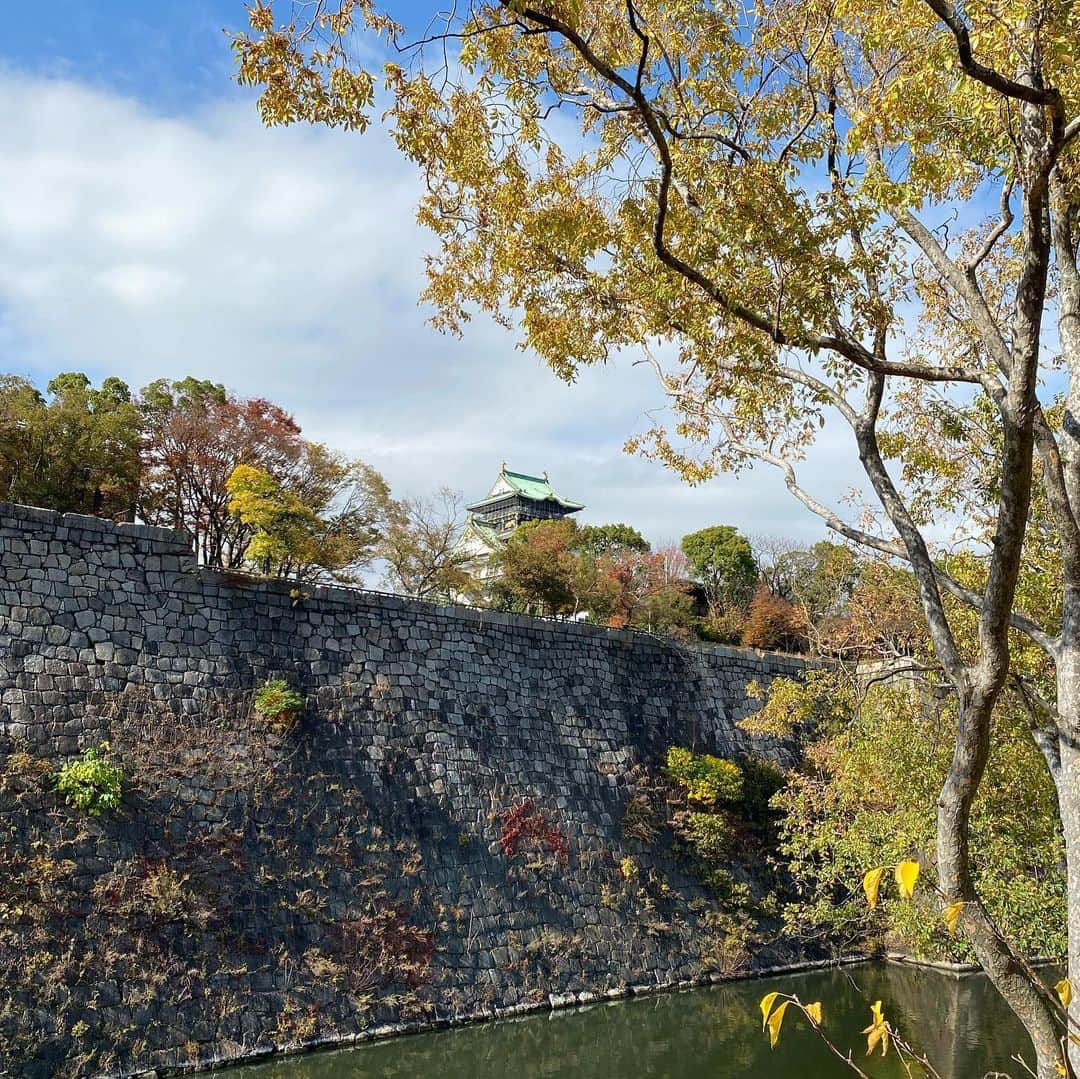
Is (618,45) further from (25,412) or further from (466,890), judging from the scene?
(25,412)

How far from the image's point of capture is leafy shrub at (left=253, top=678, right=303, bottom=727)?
11148 millimetres

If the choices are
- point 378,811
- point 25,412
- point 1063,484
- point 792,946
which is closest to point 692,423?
point 1063,484

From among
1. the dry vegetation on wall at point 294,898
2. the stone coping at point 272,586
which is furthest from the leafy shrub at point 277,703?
the stone coping at point 272,586

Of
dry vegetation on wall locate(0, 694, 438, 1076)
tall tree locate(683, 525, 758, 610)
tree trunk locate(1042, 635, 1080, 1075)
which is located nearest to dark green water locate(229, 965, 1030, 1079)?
dry vegetation on wall locate(0, 694, 438, 1076)

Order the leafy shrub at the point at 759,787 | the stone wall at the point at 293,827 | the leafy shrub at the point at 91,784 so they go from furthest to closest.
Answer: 1. the leafy shrub at the point at 759,787
2. the leafy shrub at the point at 91,784
3. the stone wall at the point at 293,827

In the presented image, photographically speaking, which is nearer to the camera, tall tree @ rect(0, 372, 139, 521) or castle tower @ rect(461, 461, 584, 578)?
tall tree @ rect(0, 372, 139, 521)

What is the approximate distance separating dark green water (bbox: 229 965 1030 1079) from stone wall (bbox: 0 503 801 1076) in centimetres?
41

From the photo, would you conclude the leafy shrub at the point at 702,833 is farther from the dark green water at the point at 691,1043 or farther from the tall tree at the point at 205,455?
the tall tree at the point at 205,455

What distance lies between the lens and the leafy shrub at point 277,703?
1115cm

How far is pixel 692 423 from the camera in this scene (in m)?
7.79

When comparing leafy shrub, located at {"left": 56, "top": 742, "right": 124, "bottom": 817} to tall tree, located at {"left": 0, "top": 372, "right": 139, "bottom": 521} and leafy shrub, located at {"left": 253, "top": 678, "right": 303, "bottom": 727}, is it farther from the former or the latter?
tall tree, located at {"left": 0, "top": 372, "right": 139, "bottom": 521}

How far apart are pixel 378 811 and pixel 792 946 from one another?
6995mm

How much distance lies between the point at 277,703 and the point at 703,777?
7.12 metres

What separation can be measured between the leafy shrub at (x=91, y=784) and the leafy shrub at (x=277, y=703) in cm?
190
